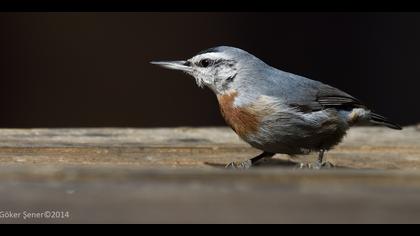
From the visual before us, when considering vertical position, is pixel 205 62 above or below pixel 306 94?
above

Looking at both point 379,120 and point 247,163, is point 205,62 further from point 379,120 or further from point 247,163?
point 379,120

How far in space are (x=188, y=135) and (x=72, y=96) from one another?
3.90 m

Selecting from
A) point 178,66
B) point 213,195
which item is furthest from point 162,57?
point 213,195

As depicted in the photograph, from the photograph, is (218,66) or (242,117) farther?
(218,66)

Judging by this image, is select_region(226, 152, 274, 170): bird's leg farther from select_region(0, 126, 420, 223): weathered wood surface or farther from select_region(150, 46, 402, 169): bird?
select_region(0, 126, 420, 223): weathered wood surface

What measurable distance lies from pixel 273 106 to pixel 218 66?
23.6 inches

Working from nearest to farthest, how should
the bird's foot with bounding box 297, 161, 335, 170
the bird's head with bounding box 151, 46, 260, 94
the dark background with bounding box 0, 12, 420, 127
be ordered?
1. the bird's foot with bounding box 297, 161, 335, 170
2. the bird's head with bounding box 151, 46, 260, 94
3. the dark background with bounding box 0, 12, 420, 127

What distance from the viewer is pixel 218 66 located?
5293 millimetres

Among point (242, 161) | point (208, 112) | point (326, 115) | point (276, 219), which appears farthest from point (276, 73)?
point (208, 112)

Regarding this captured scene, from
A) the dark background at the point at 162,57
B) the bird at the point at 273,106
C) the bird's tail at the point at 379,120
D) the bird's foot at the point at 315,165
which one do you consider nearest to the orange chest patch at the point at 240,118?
the bird at the point at 273,106

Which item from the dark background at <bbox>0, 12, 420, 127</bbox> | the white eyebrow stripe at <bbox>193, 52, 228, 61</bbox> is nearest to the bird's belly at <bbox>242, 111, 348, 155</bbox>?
the white eyebrow stripe at <bbox>193, 52, 228, 61</bbox>

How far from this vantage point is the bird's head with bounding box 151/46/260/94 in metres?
5.24

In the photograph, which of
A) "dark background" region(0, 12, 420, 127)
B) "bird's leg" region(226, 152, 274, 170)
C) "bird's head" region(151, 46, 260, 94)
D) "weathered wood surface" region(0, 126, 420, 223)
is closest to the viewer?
"weathered wood surface" region(0, 126, 420, 223)
